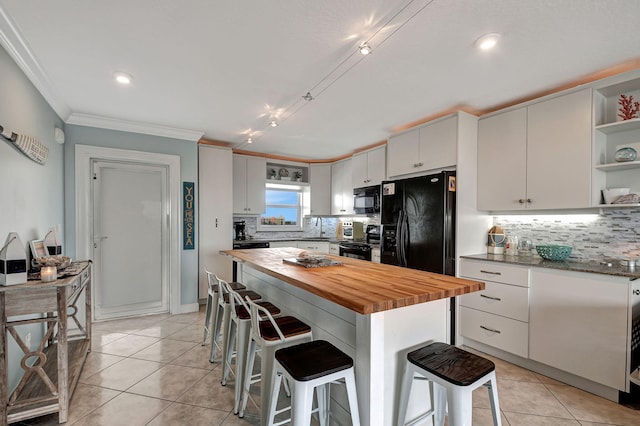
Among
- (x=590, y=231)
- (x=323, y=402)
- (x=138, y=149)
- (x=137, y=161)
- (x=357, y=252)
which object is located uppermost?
(x=138, y=149)

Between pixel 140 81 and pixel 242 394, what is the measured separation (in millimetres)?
2579

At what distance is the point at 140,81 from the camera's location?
2512 millimetres

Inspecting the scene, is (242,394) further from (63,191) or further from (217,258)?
(63,191)

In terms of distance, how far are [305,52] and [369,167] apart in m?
2.73

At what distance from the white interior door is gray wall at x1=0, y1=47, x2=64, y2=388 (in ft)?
2.09

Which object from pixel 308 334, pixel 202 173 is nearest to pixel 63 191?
pixel 202 173

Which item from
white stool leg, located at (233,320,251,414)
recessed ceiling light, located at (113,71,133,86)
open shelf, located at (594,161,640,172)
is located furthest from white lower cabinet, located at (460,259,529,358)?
recessed ceiling light, located at (113,71,133,86)

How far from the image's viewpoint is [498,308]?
2.69m

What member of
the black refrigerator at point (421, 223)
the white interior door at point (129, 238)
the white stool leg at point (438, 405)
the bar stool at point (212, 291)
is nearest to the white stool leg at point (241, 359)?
the bar stool at point (212, 291)

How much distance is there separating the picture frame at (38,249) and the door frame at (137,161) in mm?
1066

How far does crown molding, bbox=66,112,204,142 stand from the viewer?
335 cm

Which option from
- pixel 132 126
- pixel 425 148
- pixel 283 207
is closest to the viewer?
pixel 425 148

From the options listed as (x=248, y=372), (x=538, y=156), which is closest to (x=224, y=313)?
(x=248, y=372)

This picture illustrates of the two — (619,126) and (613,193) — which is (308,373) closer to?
(613,193)
